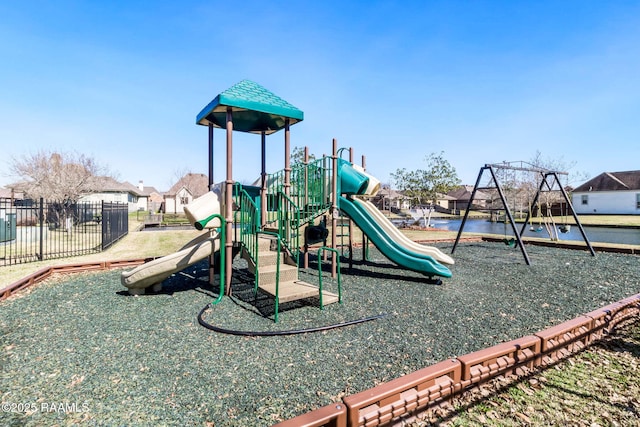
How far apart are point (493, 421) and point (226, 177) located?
16.9 feet

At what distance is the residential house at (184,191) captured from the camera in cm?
5022

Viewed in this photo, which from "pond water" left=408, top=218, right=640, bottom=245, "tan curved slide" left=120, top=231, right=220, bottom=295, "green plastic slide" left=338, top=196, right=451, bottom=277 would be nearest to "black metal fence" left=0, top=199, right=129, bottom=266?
"tan curved slide" left=120, top=231, right=220, bottom=295

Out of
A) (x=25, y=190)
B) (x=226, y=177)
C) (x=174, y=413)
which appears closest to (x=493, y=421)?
(x=174, y=413)

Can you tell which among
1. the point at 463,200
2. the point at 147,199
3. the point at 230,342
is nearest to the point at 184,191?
the point at 147,199

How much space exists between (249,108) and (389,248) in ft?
14.1

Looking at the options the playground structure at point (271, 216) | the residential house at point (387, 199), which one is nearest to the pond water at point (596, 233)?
the playground structure at point (271, 216)

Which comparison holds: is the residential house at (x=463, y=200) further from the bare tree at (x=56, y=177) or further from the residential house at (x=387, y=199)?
the bare tree at (x=56, y=177)

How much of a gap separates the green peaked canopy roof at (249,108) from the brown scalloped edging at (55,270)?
450 cm

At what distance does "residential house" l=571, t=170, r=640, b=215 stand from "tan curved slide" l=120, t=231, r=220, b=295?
5313cm

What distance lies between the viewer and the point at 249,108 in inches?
227

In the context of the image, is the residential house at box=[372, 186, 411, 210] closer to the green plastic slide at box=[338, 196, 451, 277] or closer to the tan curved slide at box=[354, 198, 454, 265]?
the tan curved slide at box=[354, 198, 454, 265]

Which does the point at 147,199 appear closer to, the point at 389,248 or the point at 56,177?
the point at 56,177

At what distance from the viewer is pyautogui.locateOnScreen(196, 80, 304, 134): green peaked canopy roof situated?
5.70 meters

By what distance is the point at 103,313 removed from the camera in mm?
4871
